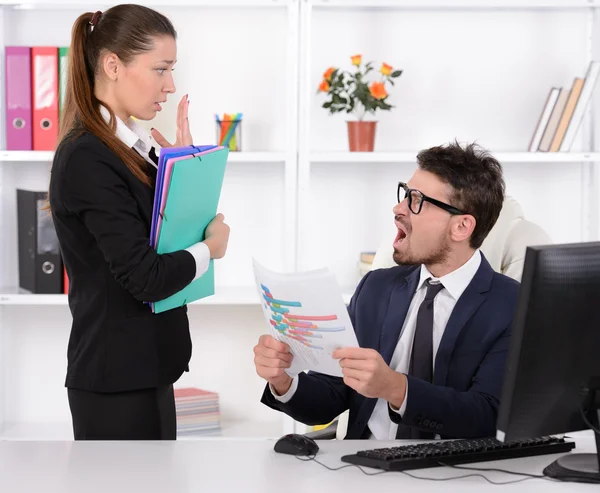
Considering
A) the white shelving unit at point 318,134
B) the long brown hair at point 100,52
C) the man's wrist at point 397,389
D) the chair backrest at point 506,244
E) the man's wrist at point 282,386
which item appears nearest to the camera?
the man's wrist at point 397,389

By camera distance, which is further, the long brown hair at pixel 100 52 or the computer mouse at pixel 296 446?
the long brown hair at pixel 100 52

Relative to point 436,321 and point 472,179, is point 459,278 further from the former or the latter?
point 472,179

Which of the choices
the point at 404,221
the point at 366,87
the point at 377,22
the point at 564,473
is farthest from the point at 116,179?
the point at 377,22

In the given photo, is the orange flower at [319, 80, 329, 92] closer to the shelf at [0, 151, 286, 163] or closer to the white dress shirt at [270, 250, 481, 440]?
the shelf at [0, 151, 286, 163]

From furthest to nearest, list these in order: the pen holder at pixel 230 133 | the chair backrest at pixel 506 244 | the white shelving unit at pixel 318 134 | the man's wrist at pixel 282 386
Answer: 1. the white shelving unit at pixel 318 134
2. the pen holder at pixel 230 133
3. the chair backrest at pixel 506 244
4. the man's wrist at pixel 282 386

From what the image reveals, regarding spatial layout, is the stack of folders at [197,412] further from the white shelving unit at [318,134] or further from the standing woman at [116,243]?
the standing woman at [116,243]

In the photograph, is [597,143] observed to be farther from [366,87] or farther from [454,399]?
[454,399]

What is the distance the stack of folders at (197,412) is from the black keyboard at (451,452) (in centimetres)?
170

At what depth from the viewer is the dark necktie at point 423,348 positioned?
189cm

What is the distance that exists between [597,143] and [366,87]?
896 millimetres

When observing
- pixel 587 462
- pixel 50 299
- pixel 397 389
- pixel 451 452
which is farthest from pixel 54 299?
pixel 587 462

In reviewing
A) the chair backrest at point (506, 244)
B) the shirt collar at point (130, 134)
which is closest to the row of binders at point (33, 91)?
the shirt collar at point (130, 134)

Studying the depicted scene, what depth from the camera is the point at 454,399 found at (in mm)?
1731

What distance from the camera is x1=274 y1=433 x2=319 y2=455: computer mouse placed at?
160cm
